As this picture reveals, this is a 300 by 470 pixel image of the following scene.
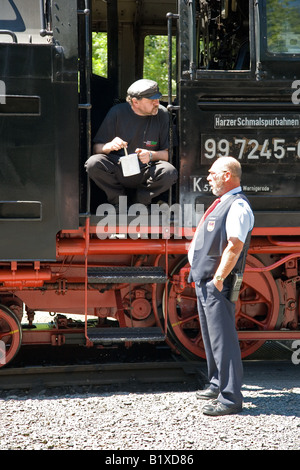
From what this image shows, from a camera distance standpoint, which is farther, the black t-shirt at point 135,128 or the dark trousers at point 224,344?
the black t-shirt at point 135,128

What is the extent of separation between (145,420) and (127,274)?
51.8 inches

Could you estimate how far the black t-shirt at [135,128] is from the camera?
5.34 meters

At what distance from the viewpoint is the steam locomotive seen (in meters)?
4.95

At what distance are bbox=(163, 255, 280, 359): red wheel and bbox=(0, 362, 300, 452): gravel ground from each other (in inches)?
24.6

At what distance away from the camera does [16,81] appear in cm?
487

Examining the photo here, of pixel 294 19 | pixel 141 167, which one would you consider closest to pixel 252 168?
pixel 141 167

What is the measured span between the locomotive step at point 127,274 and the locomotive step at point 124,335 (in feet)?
1.39

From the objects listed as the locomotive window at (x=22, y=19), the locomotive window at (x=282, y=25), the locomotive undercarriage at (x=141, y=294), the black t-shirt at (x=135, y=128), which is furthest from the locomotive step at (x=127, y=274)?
the locomotive window at (x=282, y=25)

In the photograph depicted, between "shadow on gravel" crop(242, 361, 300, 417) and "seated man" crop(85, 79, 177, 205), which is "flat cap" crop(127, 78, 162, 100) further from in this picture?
"shadow on gravel" crop(242, 361, 300, 417)

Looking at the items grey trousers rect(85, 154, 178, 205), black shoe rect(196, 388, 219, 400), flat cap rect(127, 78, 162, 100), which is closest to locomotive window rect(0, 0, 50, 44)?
flat cap rect(127, 78, 162, 100)

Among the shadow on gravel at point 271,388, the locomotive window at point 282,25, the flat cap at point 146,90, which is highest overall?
the locomotive window at point 282,25

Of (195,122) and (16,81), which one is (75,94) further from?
(195,122)

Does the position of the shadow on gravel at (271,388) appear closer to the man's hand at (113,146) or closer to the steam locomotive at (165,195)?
the steam locomotive at (165,195)

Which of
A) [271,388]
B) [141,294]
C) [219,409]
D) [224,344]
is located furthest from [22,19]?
[271,388]
